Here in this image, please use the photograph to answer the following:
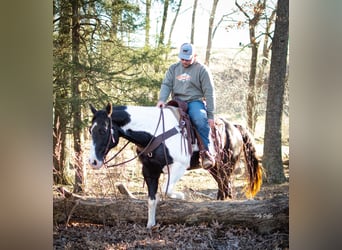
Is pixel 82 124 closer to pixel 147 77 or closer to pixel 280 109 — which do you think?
pixel 147 77

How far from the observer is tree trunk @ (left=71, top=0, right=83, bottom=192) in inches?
134

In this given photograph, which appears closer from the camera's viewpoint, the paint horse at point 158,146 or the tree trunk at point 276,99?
the paint horse at point 158,146

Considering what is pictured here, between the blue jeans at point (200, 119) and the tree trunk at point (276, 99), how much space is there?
0.43m

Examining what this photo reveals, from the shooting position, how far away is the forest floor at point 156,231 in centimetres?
343

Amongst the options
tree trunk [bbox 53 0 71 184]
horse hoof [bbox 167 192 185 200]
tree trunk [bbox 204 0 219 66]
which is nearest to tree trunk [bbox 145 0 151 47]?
tree trunk [bbox 204 0 219 66]

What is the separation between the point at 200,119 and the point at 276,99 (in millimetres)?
553

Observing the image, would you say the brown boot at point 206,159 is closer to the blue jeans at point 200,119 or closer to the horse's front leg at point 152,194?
the blue jeans at point 200,119

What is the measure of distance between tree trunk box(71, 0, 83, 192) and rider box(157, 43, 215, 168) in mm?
553

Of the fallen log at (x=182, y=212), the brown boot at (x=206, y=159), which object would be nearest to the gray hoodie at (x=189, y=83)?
the brown boot at (x=206, y=159)

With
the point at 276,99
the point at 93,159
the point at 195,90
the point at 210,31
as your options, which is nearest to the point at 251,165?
the point at 276,99

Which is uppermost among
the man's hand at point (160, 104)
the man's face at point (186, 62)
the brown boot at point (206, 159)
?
the man's face at point (186, 62)

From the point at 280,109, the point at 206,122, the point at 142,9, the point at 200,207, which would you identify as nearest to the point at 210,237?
the point at 200,207

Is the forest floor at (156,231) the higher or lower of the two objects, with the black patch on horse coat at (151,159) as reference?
lower

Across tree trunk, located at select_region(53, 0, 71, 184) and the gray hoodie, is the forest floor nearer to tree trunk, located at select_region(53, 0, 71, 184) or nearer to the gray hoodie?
tree trunk, located at select_region(53, 0, 71, 184)
